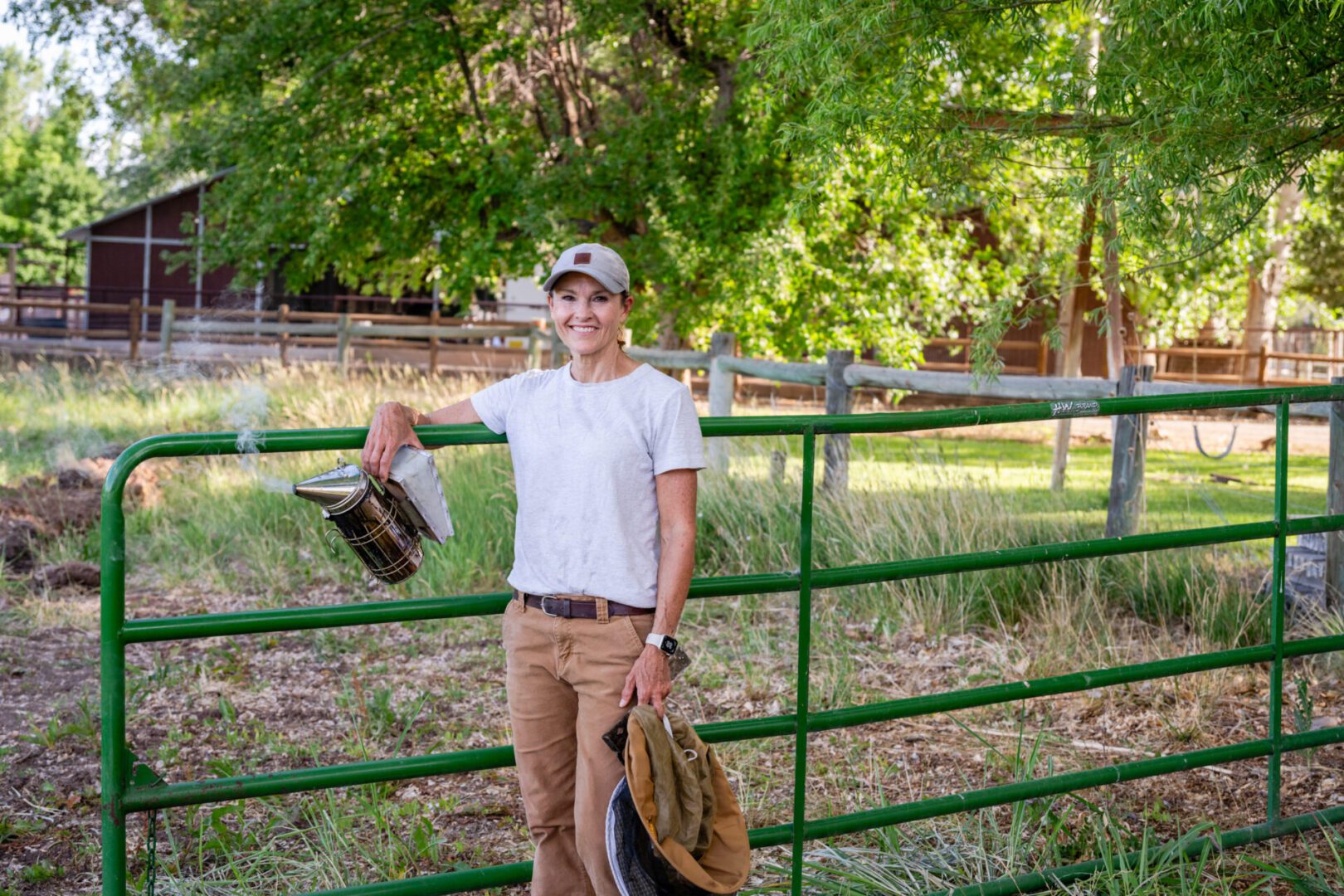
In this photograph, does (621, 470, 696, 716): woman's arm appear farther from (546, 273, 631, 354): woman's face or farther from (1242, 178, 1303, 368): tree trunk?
(1242, 178, 1303, 368): tree trunk

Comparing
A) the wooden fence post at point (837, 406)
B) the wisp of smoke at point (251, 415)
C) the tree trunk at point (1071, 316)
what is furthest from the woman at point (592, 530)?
the wisp of smoke at point (251, 415)

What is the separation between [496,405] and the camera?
2945mm

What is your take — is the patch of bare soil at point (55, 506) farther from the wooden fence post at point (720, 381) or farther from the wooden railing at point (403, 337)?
the wooden railing at point (403, 337)

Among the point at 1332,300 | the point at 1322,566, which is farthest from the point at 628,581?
the point at 1332,300

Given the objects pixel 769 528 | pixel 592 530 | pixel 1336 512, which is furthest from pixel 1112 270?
pixel 592 530

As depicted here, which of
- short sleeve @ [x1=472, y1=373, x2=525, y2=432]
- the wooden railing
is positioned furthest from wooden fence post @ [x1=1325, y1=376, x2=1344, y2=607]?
the wooden railing

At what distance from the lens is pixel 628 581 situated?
2797 mm

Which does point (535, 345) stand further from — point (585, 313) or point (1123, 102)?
point (585, 313)

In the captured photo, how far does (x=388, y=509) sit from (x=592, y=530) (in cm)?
45

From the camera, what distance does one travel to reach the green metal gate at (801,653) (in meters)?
2.67

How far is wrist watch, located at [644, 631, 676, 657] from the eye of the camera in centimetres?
276

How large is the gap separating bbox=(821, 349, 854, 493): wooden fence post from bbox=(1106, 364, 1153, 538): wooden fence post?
5.08 feet

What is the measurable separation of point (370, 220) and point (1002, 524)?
325 inches

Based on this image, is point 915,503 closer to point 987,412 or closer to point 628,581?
Result: point 987,412
